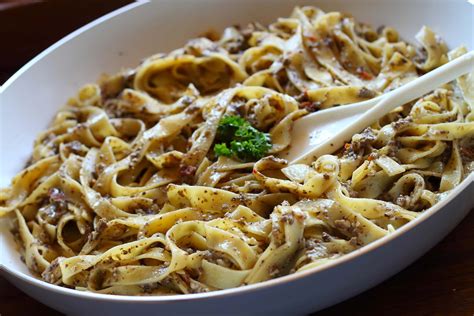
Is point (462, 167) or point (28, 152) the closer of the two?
point (462, 167)

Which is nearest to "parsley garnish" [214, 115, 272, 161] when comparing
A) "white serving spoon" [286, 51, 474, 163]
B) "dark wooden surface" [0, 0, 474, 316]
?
"white serving spoon" [286, 51, 474, 163]

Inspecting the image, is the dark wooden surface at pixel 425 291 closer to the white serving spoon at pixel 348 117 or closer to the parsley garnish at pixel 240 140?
the white serving spoon at pixel 348 117

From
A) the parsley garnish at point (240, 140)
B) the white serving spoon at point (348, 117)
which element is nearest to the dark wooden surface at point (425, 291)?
the white serving spoon at point (348, 117)

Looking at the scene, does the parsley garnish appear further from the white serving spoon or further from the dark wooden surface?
the dark wooden surface

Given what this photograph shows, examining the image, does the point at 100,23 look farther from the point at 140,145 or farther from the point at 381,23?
the point at 381,23

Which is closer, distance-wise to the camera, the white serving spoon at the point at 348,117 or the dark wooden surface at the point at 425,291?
the dark wooden surface at the point at 425,291

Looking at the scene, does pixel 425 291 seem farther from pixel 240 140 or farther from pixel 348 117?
pixel 240 140

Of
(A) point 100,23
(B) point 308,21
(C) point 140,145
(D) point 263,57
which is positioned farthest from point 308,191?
(A) point 100,23
